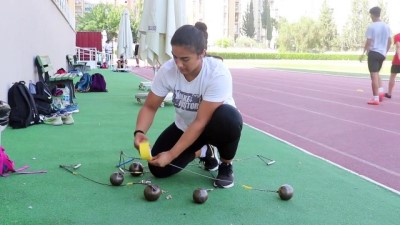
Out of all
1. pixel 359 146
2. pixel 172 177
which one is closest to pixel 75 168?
pixel 172 177

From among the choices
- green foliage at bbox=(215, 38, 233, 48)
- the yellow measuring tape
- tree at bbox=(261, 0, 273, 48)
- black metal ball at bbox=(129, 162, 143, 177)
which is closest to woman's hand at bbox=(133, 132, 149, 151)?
the yellow measuring tape

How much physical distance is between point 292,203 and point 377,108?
6698mm

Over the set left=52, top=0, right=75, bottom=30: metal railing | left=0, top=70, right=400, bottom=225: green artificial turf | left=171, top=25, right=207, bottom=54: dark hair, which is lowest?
left=0, top=70, right=400, bottom=225: green artificial turf

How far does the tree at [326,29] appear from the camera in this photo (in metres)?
63.4

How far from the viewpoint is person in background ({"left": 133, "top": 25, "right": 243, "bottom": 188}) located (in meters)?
3.21

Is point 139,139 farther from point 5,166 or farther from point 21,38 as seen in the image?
point 21,38

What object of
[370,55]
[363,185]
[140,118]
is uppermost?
[370,55]

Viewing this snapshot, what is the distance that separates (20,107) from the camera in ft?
20.1

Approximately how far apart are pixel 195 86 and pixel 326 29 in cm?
6368

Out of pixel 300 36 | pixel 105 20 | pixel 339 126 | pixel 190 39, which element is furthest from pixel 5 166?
pixel 300 36

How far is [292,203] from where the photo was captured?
3.35 meters

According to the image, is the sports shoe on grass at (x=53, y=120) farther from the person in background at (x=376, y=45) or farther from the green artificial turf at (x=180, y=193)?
→ the person in background at (x=376, y=45)

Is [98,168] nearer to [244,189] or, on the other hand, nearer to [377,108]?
[244,189]

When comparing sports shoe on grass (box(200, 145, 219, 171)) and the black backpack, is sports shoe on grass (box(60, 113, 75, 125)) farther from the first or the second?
sports shoe on grass (box(200, 145, 219, 171))
